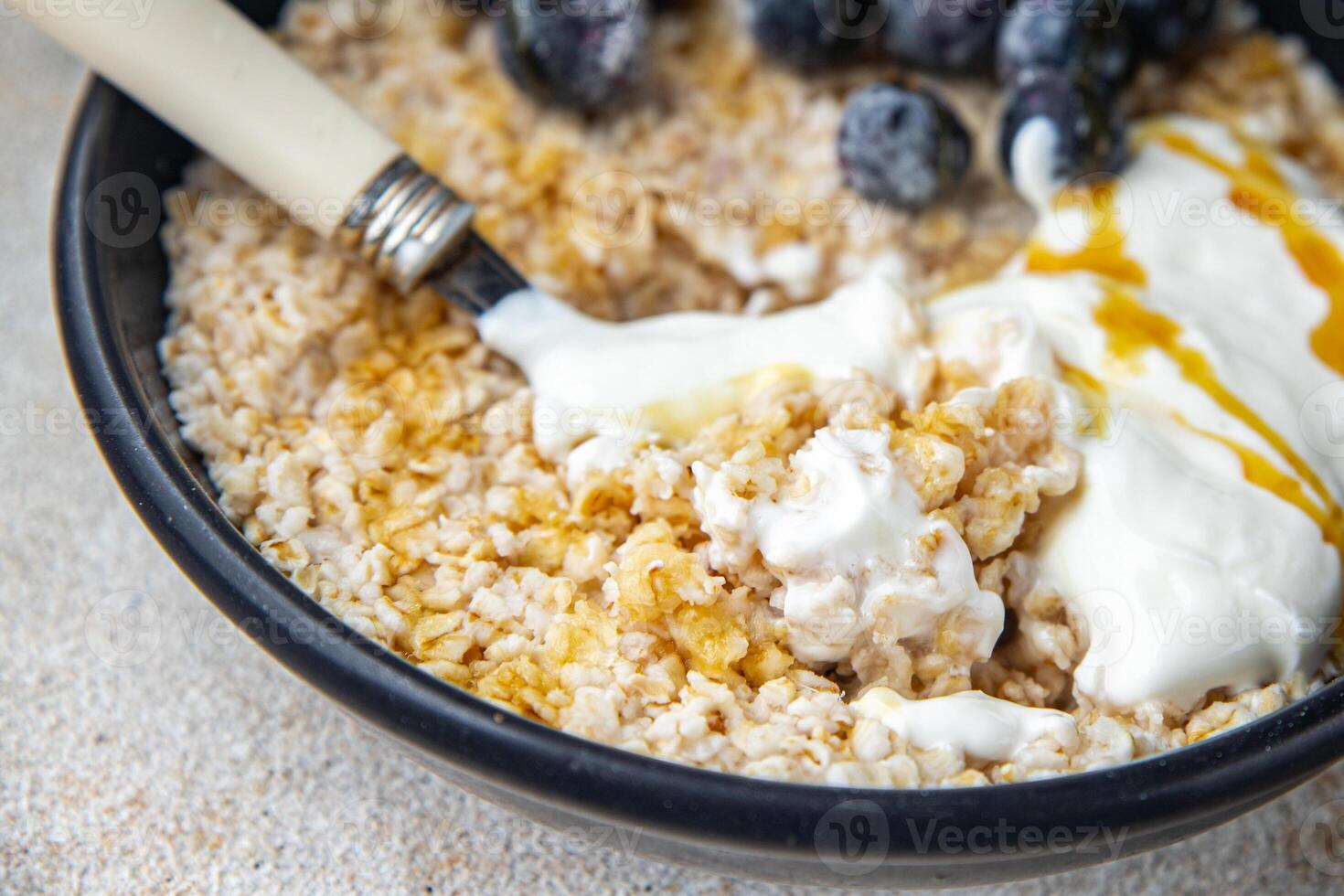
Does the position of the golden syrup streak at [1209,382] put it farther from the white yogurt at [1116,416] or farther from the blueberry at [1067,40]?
the blueberry at [1067,40]

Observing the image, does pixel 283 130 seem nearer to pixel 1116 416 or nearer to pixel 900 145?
pixel 900 145

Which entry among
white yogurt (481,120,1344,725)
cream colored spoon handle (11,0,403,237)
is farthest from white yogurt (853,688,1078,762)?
cream colored spoon handle (11,0,403,237)

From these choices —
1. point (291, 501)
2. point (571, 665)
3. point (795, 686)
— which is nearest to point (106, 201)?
point (291, 501)

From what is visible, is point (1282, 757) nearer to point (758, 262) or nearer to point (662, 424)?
point (662, 424)

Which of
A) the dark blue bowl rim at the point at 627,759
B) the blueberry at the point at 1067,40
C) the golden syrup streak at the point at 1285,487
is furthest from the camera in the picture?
the blueberry at the point at 1067,40

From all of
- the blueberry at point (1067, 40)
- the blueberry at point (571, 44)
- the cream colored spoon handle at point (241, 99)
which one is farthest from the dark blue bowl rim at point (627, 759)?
the blueberry at point (1067, 40)
